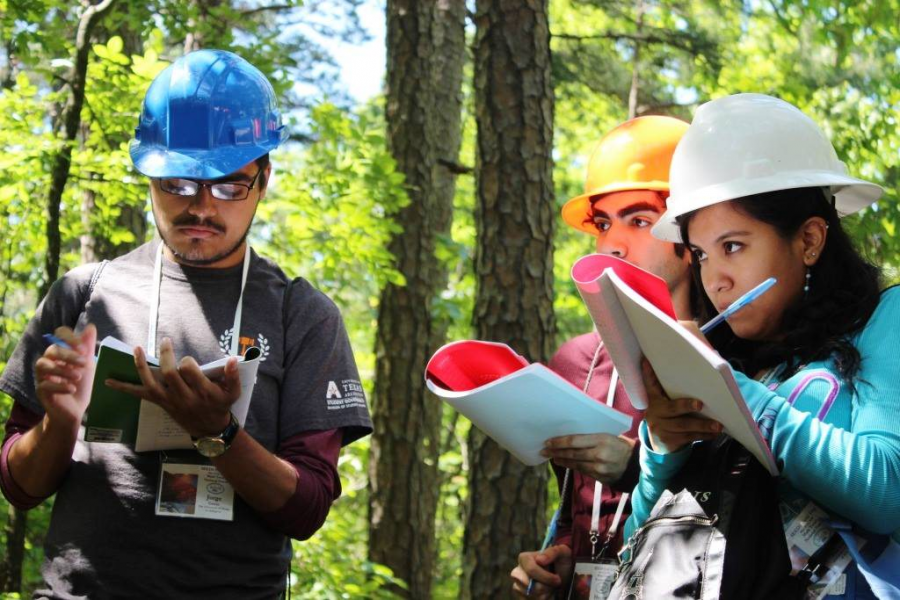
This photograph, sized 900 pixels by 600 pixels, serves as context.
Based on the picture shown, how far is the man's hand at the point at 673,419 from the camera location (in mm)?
2107

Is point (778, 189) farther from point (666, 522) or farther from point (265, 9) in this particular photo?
point (265, 9)

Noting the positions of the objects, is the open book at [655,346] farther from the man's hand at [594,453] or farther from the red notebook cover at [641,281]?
the man's hand at [594,453]

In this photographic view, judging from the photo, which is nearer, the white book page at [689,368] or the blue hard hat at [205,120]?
the white book page at [689,368]

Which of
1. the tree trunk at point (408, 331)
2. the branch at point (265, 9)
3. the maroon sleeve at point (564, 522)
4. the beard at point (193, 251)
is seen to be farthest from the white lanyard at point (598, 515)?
the tree trunk at point (408, 331)

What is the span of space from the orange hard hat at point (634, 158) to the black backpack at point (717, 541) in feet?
3.87

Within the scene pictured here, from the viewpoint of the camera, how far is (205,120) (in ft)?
9.87

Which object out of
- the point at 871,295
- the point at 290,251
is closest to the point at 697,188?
the point at 871,295

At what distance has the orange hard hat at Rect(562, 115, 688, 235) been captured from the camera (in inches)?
125

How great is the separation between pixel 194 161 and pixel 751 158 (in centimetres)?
150

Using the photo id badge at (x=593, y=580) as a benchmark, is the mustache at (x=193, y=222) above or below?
above

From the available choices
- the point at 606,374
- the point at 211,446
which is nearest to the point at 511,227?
the point at 606,374

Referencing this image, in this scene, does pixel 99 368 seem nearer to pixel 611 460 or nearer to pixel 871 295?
pixel 611 460

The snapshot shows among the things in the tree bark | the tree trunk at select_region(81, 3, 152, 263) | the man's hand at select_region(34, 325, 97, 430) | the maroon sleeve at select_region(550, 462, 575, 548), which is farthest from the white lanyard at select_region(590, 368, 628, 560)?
the tree trunk at select_region(81, 3, 152, 263)

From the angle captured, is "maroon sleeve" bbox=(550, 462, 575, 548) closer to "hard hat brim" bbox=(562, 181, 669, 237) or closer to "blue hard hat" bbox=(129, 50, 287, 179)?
"hard hat brim" bbox=(562, 181, 669, 237)
